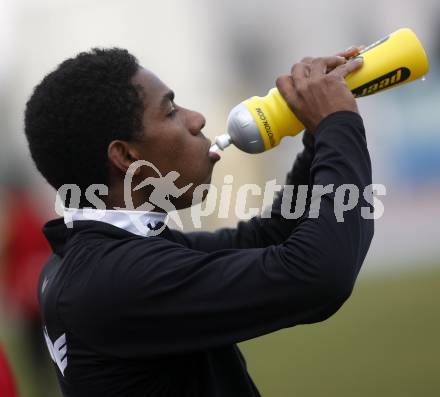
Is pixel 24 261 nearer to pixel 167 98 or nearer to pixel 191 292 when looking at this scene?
pixel 167 98

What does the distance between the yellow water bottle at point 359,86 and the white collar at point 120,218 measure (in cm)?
32

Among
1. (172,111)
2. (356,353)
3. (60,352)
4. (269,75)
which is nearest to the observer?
(60,352)

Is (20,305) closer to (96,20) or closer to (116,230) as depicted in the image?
(116,230)

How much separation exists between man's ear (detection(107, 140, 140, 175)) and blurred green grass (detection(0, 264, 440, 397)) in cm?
270

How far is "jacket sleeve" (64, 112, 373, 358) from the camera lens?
4.97 ft

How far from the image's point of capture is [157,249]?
162 centimetres

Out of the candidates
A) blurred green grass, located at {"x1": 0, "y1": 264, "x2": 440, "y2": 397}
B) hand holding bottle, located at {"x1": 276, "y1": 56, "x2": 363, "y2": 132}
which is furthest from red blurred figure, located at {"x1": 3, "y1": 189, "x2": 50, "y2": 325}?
hand holding bottle, located at {"x1": 276, "y1": 56, "x2": 363, "y2": 132}

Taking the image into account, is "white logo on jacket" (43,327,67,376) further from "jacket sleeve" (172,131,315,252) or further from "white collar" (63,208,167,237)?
"jacket sleeve" (172,131,315,252)

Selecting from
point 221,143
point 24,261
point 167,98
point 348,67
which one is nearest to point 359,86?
point 348,67

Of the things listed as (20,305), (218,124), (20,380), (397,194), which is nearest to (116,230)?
(20,305)

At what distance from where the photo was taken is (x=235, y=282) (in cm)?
154

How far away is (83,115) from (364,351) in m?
3.45

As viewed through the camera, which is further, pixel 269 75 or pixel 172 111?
pixel 269 75

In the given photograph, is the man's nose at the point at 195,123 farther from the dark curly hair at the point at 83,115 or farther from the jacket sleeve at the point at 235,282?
the jacket sleeve at the point at 235,282
